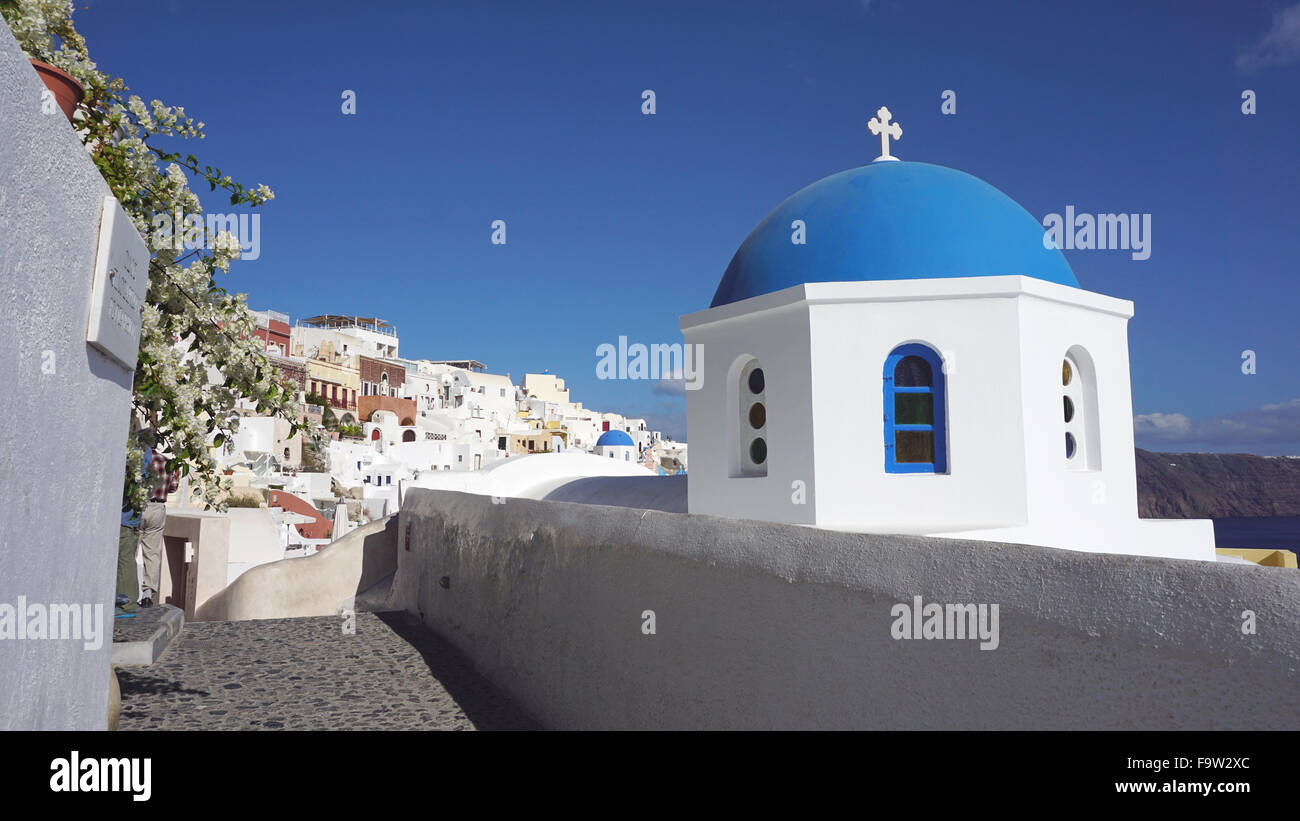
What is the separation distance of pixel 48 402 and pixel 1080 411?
24.3 ft

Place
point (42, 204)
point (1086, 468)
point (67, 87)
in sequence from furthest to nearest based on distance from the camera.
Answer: point (1086, 468) → point (67, 87) → point (42, 204)

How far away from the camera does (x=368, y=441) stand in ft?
154

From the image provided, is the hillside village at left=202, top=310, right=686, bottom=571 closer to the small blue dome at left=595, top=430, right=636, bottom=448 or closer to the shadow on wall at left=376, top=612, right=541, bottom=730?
the small blue dome at left=595, top=430, right=636, bottom=448

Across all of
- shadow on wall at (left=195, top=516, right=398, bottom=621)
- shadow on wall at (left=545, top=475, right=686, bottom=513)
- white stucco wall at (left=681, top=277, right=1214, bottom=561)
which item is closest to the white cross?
white stucco wall at (left=681, top=277, right=1214, bottom=561)

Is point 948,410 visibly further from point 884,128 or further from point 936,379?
point 884,128

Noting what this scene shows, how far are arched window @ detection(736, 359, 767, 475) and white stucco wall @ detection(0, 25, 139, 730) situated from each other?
18.2 feet

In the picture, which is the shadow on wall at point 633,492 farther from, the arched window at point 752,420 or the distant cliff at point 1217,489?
the distant cliff at point 1217,489

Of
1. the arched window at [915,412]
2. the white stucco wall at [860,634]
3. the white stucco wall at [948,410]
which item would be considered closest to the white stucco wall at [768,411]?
the white stucco wall at [948,410]
